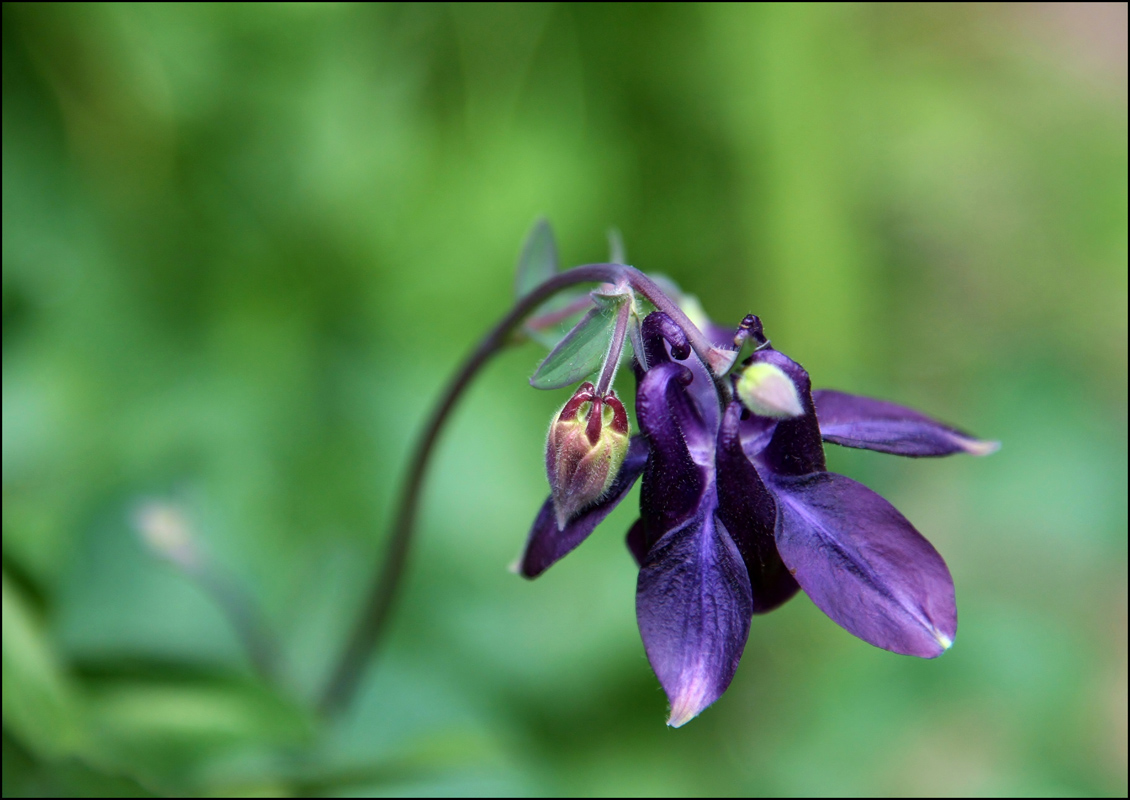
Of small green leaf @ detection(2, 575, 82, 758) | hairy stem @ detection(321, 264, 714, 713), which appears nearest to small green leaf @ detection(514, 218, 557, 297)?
hairy stem @ detection(321, 264, 714, 713)

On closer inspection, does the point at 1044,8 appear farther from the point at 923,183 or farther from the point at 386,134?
the point at 386,134

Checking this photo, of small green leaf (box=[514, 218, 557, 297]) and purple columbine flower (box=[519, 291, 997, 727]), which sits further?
small green leaf (box=[514, 218, 557, 297])

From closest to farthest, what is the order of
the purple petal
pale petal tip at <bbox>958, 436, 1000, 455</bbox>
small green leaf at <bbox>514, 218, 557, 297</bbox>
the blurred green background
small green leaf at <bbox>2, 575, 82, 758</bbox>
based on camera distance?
the purple petal
pale petal tip at <bbox>958, 436, 1000, 455</bbox>
small green leaf at <bbox>514, 218, 557, 297</bbox>
small green leaf at <bbox>2, 575, 82, 758</bbox>
the blurred green background

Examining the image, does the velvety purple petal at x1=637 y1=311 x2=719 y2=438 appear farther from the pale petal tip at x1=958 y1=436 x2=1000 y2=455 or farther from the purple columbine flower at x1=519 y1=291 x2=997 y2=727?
the pale petal tip at x1=958 y1=436 x2=1000 y2=455

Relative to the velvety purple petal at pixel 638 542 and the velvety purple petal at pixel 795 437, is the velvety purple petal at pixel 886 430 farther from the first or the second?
the velvety purple petal at pixel 638 542

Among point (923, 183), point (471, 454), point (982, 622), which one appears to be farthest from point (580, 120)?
point (982, 622)

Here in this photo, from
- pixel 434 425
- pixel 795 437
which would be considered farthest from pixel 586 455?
pixel 434 425
